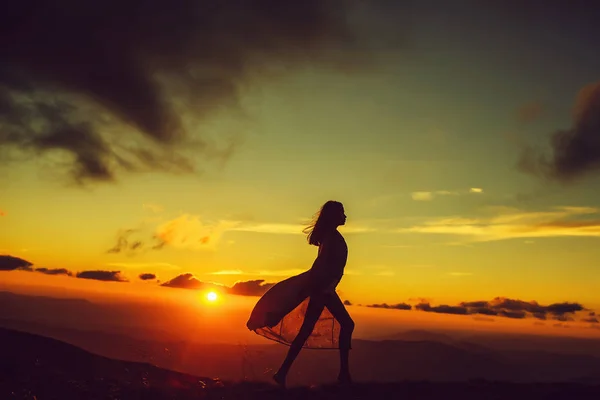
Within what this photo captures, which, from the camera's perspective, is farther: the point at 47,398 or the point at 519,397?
the point at 519,397

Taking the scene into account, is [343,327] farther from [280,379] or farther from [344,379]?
[280,379]

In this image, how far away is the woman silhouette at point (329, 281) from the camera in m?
14.8

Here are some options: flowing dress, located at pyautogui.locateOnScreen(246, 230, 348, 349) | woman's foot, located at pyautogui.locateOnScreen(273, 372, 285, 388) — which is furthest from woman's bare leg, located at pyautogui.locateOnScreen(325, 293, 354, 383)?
woman's foot, located at pyautogui.locateOnScreen(273, 372, 285, 388)

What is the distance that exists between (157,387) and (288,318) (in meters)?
3.25

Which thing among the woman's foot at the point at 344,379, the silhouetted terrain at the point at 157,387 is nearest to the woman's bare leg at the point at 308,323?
the silhouetted terrain at the point at 157,387

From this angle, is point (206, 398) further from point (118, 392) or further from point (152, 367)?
point (152, 367)

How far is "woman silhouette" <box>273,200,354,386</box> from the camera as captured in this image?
14789mm

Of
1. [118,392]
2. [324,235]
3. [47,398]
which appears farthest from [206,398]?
[324,235]

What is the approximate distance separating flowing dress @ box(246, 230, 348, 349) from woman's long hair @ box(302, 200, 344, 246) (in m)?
0.95

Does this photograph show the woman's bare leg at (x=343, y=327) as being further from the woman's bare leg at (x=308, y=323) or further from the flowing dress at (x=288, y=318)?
the flowing dress at (x=288, y=318)

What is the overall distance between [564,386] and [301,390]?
6.14 meters

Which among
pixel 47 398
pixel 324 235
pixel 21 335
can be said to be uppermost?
pixel 324 235

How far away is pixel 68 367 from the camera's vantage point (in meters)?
17.1

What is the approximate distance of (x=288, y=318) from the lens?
16234 millimetres
